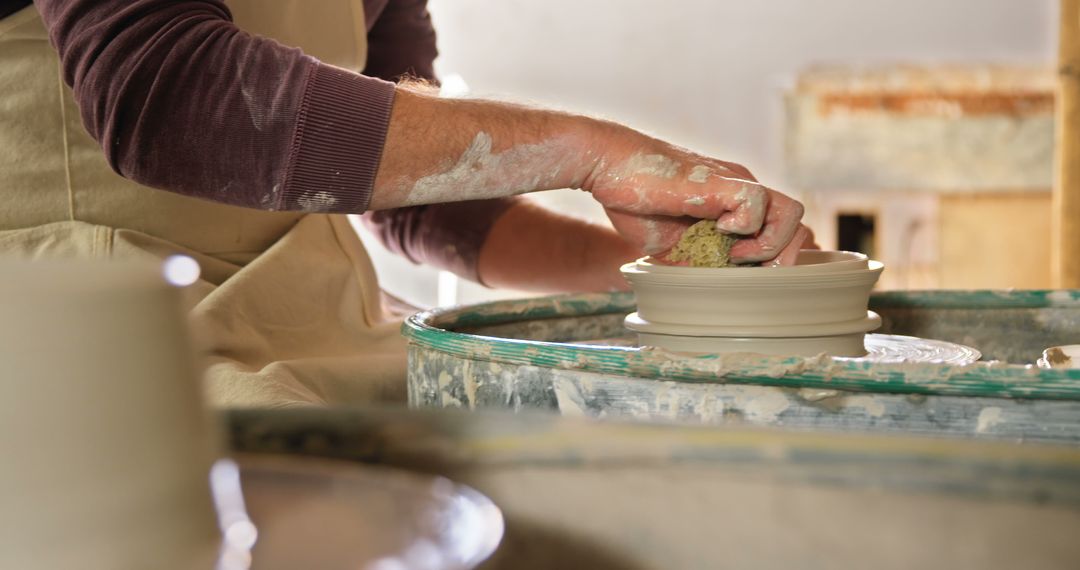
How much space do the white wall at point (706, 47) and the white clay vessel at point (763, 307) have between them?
3363 millimetres

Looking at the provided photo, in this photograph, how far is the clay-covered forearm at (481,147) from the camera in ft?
3.50

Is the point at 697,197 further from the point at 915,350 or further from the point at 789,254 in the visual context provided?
the point at 915,350

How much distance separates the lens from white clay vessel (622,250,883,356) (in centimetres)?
100

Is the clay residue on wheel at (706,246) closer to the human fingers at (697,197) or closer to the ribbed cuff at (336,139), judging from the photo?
the human fingers at (697,197)

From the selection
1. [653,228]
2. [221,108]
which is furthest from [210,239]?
[653,228]

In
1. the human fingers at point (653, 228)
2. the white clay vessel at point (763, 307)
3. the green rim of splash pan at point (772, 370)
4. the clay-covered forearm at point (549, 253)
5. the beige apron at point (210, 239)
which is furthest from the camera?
the clay-covered forearm at point (549, 253)

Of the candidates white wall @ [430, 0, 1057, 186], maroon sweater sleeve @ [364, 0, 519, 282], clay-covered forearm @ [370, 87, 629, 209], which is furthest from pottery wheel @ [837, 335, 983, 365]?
white wall @ [430, 0, 1057, 186]

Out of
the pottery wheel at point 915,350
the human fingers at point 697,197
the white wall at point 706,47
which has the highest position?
the white wall at point 706,47

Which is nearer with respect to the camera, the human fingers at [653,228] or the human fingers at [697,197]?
the human fingers at [697,197]

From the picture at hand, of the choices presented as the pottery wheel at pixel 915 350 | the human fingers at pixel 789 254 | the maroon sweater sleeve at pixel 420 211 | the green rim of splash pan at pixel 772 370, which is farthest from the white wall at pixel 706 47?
the green rim of splash pan at pixel 772 370

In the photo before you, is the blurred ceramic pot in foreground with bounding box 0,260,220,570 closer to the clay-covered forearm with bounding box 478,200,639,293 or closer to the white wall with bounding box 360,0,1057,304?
the clay-covered forearm with bounding box 478,200,639,293

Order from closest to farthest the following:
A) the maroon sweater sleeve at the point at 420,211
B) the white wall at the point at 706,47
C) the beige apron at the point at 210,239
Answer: the beige apron at the point at 210,239 → the maroon sweater sleeve at the point at 420,211 → the white wall at the point at 706,47

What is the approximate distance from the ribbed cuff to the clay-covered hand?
0.23 meters

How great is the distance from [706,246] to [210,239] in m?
0.71
